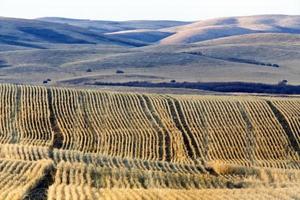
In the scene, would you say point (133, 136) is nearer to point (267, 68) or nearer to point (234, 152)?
point (234, 152)

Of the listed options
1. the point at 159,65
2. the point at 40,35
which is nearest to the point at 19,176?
the point at 159,65

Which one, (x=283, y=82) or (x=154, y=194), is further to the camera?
(x=283, y=82)

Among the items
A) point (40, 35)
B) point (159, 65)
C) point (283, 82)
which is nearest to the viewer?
point (283, 82)

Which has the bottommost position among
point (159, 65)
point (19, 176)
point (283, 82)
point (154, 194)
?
point (159, 65)

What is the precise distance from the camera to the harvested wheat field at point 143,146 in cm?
2431

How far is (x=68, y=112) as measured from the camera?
5047 centimetres

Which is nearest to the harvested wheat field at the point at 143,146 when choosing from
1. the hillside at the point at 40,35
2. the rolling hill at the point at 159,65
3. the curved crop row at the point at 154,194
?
the curved crop row at the point at 154,194

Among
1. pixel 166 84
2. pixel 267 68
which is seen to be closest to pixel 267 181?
pixel 166 84

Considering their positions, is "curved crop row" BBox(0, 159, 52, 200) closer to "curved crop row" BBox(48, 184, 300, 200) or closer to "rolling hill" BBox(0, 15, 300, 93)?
"curved crop row" BBox(48, 184, 300, 200)

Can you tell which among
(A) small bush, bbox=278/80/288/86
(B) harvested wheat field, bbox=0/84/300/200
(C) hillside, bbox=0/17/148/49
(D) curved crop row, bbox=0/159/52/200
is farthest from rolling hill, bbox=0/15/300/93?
(D) curved crop row, bbox=0/159/52/200

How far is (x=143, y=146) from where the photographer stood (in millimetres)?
43594

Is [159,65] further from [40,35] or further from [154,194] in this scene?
[154,194]

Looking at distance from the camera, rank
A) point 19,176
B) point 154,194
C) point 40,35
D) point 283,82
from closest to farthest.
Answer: point 154,194, point 19,176, point 283,82, point 40,35

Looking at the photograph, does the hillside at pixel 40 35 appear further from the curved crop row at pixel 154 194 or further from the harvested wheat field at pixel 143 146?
the curved crop row at pixel 154 194
